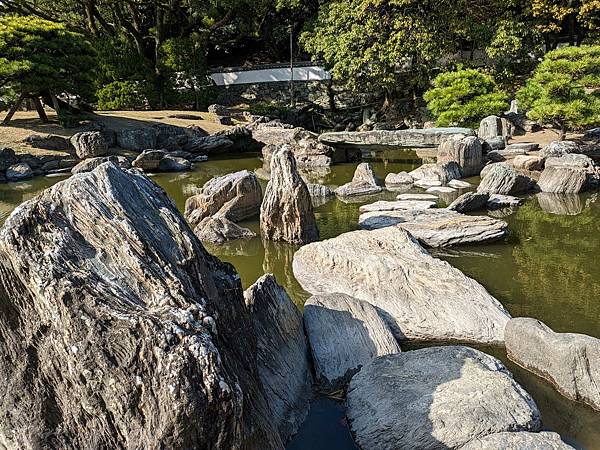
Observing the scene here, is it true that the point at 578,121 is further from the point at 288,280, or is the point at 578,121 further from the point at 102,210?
the point at 102,210

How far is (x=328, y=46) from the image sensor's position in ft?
81.6

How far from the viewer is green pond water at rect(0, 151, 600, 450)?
4.43m

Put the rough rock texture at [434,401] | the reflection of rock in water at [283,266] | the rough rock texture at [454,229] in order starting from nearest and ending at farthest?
the rough rock texture at [434,401] → the reflection of rock in water at [283,266] → the rough rock texture at [454,229]

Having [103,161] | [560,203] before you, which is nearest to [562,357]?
[103,161]

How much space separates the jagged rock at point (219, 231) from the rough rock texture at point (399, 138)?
29.5ft

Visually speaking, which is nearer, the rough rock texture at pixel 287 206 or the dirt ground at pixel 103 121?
the rough rock texture at pixel 287 206

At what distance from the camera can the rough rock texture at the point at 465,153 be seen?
590 inches

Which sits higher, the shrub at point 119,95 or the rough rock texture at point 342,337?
the shrub at point 119,95

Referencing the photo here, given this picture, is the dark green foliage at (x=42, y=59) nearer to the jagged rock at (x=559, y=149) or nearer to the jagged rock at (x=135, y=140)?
the jagged rock at (x=135, y=140)

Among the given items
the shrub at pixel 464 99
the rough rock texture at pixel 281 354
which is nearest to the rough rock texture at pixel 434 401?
the rough rock texture at pixel 281 354

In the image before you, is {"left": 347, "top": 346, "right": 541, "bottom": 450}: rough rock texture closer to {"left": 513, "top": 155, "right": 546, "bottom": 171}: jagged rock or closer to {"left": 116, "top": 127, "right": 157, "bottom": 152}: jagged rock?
{"left": 513, "top": 155, "right": 546, "bottom": 171}: jagged rock

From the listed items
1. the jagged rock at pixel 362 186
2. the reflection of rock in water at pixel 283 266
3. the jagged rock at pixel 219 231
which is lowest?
the jagged rock at pixel 362 186

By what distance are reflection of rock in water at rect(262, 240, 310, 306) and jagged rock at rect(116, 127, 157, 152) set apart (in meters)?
12.0

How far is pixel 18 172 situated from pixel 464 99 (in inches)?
589
